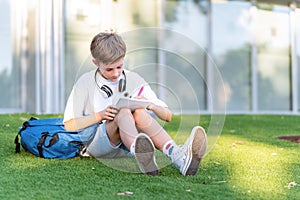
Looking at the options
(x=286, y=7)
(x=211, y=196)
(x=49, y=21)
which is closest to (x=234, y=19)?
(x=286, y=7)

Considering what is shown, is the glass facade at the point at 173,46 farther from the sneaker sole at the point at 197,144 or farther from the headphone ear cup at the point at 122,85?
the sneaker sole at the point at 197,144

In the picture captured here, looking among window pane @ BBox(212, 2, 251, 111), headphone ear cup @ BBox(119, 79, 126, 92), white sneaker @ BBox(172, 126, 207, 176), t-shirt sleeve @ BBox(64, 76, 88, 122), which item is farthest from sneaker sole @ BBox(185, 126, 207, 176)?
window pane @ BBox(212, 2, 251, 111)

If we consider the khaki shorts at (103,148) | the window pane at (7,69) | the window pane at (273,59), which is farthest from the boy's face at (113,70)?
the window pane at (273,59)

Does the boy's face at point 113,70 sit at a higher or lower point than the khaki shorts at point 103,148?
higher

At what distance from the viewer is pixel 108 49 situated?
2631 millimetres

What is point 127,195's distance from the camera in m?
2.26

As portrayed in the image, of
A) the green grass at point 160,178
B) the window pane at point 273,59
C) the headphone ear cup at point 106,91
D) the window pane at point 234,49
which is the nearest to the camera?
the green grass at point 160,178

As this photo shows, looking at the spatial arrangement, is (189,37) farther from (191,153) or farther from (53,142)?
(191,153)

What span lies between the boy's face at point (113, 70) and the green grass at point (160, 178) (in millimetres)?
493

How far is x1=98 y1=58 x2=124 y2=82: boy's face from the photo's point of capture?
2.63 meters

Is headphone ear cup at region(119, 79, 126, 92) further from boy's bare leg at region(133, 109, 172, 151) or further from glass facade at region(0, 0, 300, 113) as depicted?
glass facade at region(0, 0, 300, 113)

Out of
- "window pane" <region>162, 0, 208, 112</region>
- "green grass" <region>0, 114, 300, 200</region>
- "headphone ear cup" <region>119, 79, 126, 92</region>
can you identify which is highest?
"window pane" <region>162, 0, 208, 112</region>

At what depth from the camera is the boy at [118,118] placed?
2578mm

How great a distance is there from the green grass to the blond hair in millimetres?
579
